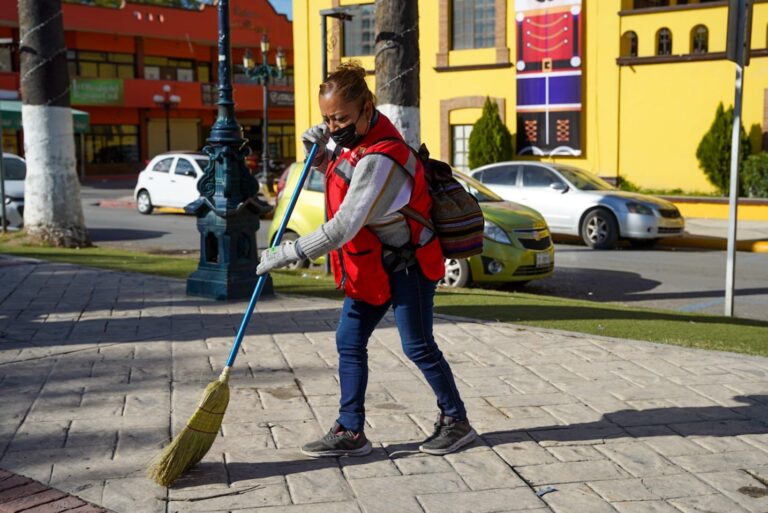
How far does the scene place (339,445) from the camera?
4.59m


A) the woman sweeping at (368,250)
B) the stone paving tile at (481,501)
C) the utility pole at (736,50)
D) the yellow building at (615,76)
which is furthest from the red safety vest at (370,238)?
the yellow building at (615,76)

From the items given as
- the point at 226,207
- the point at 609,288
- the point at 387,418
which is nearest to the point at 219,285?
the point at 226,207

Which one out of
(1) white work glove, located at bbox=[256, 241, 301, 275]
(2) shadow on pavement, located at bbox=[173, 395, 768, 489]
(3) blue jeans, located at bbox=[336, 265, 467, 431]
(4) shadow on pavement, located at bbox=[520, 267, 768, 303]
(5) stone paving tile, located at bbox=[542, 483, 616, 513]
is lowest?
(4) shadow on pavement, located at bbox=[520, 267, 768, 303]

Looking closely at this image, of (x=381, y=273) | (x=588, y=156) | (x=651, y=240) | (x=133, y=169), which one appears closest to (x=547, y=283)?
(x=651, y=240)

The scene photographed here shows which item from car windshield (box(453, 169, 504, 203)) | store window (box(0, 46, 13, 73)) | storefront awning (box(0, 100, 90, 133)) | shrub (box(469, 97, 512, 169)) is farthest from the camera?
store window (box(0, 46, 13, 73))

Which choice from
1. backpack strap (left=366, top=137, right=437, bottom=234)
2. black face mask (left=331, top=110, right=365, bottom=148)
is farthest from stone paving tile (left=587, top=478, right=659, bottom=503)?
black face mask (left=331, top=110, right=365, bottom=148)

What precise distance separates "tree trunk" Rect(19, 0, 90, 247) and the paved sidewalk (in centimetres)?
591

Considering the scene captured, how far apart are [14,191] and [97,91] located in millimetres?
26721

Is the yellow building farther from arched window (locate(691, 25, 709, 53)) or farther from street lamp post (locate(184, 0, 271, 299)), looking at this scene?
street lamp post (locate(184, 0, 271, 299))

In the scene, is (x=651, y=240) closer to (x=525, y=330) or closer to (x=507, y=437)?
(x=525, y=330)

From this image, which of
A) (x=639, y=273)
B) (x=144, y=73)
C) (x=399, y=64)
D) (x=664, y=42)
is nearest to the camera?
(x=399, y=64)

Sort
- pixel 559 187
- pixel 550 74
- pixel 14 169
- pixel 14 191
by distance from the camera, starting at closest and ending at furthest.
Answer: pixel 559 187 → pixel 14 191 → pixel 14 169 → pixel 550 74

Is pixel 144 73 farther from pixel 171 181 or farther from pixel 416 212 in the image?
pixel 416 212

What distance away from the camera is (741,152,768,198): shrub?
19.8 metres
